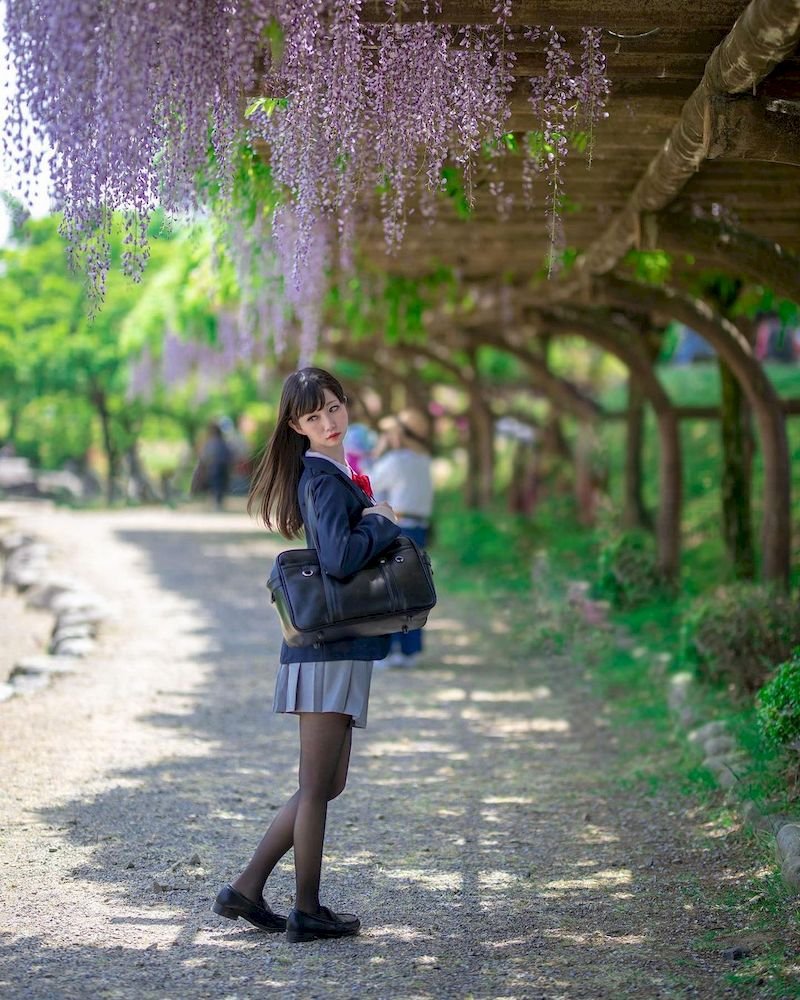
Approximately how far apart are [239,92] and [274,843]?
228cm

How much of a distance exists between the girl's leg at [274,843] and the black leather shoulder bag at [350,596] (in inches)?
13.7

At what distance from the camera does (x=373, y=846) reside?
4.84 metres

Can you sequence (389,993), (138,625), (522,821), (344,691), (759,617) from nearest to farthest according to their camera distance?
1. (389,993)
2. (344,691)
3. (522,821)
4. (759,617)
5. (138,625)

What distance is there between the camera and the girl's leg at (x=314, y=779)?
369cm

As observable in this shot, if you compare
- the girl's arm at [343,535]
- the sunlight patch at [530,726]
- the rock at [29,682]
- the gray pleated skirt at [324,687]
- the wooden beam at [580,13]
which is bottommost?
Answer: the sunlight patch at [530,726]

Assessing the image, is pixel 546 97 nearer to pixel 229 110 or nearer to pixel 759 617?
pixel 229 110

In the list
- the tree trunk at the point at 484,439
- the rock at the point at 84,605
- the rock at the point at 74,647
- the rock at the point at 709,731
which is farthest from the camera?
the tree trunk at the point at 484,439

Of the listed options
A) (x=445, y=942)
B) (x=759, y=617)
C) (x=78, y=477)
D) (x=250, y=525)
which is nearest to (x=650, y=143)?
(x=759, y=617)

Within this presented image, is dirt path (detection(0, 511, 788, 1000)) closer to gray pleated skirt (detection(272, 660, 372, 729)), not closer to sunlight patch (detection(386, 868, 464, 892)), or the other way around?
sunlight patch (detection(386, 868, 464, 892))

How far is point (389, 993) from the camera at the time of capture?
11.2 ft

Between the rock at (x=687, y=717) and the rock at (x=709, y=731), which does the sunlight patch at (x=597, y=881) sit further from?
the rock at (x=687, y=717)

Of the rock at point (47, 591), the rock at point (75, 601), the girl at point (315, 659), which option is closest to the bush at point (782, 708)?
the girl at point (315, 659)

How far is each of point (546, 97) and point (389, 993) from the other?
2.77 meters

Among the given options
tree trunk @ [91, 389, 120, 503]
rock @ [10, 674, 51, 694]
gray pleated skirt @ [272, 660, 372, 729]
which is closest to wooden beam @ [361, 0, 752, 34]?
gray pleated skirt @ [272, 660, 372, 729]
